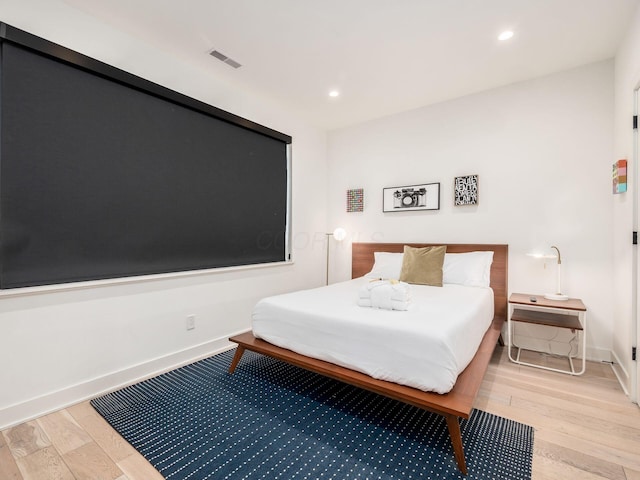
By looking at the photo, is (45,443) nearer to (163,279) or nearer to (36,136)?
(163,279)

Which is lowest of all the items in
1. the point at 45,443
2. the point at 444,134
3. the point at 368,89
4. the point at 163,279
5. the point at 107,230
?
the point at 45,443

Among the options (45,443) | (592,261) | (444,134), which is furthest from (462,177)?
(45,443)

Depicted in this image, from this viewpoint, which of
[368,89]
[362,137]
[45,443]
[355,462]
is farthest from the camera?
[362,137]

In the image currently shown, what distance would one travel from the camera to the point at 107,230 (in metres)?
2.30

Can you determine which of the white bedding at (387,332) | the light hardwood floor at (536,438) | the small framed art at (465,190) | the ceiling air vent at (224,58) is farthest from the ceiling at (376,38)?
the light hardwood floor at (536,438)

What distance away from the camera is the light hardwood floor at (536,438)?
4.92 feet

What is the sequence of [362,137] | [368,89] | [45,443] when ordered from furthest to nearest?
[362,137] → [368,89] → [45,443]

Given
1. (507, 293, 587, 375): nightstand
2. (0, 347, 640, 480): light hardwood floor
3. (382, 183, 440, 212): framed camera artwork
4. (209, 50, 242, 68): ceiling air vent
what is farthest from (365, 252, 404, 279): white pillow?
(209, 50, 242, 68): ceiling air vent

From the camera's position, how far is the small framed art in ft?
11.2

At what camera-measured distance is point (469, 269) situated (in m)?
3.22

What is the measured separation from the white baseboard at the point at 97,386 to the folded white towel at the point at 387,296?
5.51 ft

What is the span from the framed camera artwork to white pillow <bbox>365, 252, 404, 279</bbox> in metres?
0.62

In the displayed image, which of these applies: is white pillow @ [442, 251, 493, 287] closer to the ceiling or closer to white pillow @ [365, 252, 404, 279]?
white pillow @ [365, 252, 404, 279]

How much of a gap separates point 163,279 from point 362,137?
313cm
